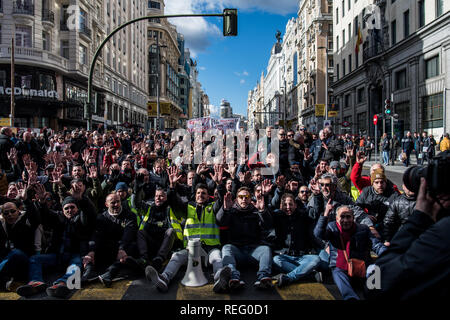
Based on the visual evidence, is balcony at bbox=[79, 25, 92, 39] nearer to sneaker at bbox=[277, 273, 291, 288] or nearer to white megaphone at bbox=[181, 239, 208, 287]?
white megaphone at bbox=[181, 239, 208, 287]

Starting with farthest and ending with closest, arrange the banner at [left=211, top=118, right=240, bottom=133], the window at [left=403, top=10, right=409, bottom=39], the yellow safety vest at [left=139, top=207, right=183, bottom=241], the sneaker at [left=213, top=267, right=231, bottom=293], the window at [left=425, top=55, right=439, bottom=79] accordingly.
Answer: the window at [left=403, top=10, right=409, bottom=39] → the window at [left=425, top=55, right=439, bottom=79] → the banner at [left=211, top=118, right=240, bottom=133] → the yellow safety vest at [left=139, top=207, right=183, bottom=241] → the sneaker at [left=213, top=267, right=231, bottom=293]

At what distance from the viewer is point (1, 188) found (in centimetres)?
711

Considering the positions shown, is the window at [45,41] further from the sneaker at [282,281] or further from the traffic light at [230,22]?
→ the sneaker at [282,281]

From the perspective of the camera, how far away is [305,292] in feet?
13.5

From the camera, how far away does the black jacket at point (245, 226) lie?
5191 millimetres

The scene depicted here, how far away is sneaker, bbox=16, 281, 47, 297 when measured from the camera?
3.93 m

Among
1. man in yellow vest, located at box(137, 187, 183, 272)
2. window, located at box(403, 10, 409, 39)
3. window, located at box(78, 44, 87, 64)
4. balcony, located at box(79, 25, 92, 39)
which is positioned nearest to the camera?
man in yellow vest, located at box(137, 187, 183, 272)

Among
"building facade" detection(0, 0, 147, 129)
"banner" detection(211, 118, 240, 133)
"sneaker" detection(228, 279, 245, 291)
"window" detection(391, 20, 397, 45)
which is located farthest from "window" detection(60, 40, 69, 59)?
"sneaker" detection(228, 279, 245, 291)

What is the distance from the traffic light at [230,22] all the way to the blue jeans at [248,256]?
7.53 m

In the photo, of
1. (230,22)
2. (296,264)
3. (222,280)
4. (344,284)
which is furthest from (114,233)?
(230,22)

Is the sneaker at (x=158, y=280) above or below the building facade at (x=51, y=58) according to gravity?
below

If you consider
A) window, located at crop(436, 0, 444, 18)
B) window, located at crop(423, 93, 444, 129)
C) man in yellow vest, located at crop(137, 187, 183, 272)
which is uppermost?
window, located at crop(436, 0, 444, 18)

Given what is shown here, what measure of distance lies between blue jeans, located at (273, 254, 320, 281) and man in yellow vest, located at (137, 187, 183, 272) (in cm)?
163

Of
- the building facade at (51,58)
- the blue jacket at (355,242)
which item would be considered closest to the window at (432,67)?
the blue jacket at (355,242)
